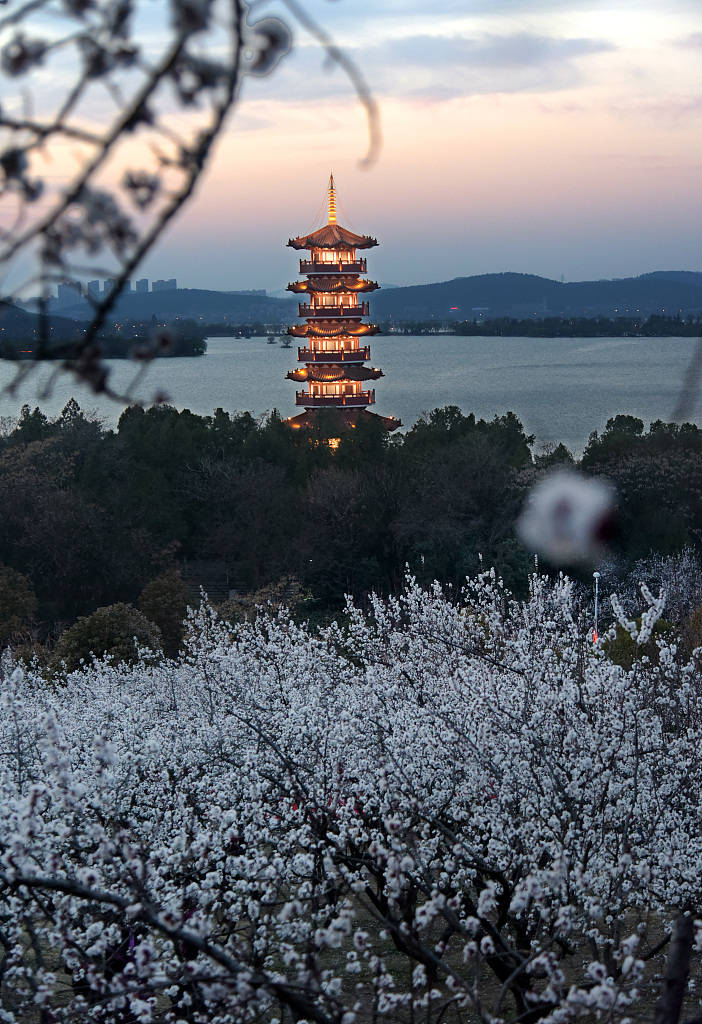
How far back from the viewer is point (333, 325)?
1709 inches

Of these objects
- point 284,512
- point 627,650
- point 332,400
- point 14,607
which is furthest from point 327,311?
point 627,650

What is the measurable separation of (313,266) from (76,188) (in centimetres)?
4188

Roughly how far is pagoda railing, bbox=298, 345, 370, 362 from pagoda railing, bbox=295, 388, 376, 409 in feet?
4.74

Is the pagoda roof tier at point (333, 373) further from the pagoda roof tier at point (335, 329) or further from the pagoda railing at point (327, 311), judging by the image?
the pagoda railing at point (327, 311)

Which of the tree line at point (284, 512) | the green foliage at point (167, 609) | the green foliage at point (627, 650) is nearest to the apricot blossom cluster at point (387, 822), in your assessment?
the green foliage at point (627, 650)

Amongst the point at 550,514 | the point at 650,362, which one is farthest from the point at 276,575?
the point at 650,362

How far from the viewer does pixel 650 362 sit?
109812mm

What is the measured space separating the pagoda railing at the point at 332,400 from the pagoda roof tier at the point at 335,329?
7.91 ft

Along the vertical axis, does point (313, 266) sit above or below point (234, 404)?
above

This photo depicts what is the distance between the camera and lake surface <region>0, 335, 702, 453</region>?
2363 inches

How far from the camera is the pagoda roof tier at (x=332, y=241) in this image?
4228 centimetres

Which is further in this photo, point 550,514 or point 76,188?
point 550,514

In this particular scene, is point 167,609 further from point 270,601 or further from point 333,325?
point 333,325

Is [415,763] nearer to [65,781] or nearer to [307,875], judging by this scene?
[307,875]
